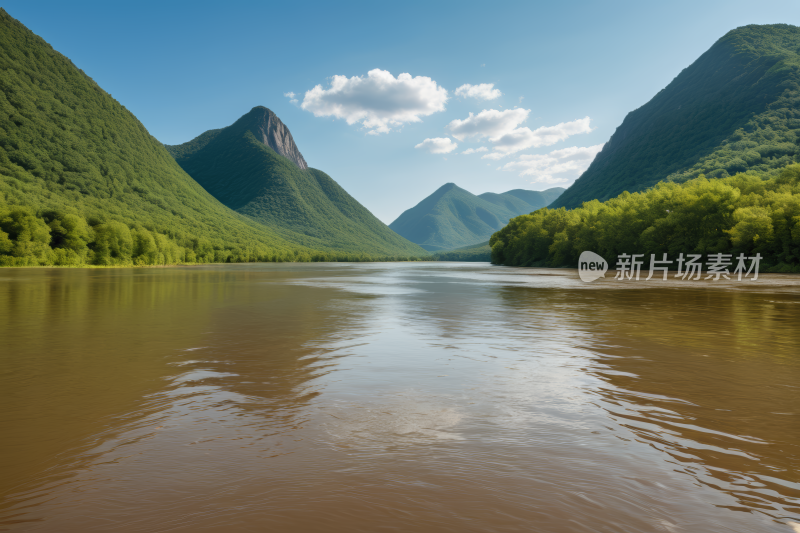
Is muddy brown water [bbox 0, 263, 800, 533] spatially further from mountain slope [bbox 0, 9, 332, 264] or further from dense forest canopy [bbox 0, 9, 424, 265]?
mountain slope [bbox 0, 9, 332, 264]

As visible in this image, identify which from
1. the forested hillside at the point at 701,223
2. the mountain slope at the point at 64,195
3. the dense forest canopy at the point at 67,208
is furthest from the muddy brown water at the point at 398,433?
the mountain slope at the point at 64,195

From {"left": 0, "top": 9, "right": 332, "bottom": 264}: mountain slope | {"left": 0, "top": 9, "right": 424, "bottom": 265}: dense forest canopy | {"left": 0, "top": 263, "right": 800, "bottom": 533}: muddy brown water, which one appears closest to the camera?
{"left": 0, "top": 263, "right": 800, "bottom": 533}: muddy brown water

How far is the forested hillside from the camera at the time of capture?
76.1 m

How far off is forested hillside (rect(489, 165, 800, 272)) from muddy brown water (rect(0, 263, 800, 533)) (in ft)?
237

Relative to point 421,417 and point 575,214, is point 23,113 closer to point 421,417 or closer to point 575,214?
point 575,214

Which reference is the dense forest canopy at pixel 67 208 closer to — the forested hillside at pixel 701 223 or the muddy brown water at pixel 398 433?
the muddy brown water at pixel 398 433

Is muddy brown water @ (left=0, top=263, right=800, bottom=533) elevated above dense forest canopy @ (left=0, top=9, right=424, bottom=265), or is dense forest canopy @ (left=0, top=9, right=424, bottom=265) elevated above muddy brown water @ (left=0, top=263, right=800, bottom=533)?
dense forest canopy @ (left=0, top=9, right=424, bottom=265)

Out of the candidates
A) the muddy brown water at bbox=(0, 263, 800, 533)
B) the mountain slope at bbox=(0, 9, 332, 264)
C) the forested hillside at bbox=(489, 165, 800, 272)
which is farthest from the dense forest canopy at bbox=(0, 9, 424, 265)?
the forested hillside at bbox=(489, 165, 800, 272)

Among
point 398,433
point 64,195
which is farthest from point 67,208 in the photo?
point 398,433

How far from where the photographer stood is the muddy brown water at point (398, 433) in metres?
5.62

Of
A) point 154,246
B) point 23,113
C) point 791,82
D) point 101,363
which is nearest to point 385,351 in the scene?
point 101,363

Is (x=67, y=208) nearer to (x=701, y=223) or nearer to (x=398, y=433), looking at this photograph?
(x=398, y=433)

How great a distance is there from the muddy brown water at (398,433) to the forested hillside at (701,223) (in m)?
72.2

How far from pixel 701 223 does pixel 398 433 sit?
9866 centimetres
